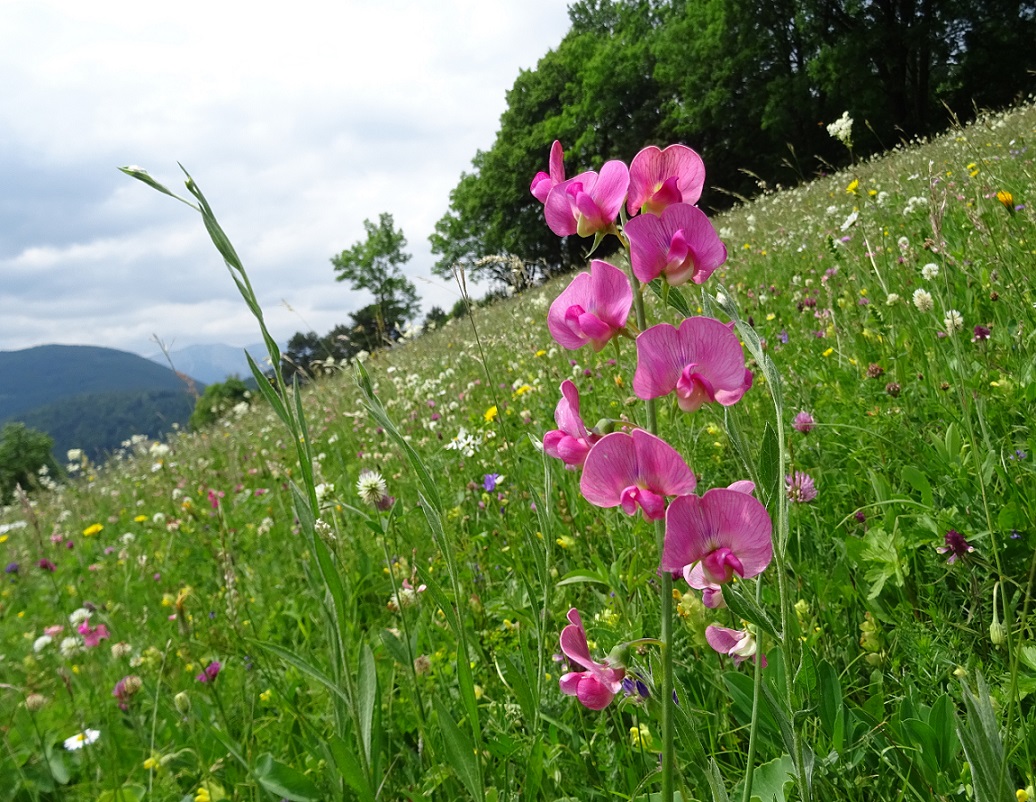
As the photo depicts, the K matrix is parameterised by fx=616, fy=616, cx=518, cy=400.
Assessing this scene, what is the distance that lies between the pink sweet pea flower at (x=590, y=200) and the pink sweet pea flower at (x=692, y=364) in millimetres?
190

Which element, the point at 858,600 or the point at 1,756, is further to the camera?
the point at 1,756

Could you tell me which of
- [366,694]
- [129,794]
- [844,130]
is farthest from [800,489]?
[844,130]

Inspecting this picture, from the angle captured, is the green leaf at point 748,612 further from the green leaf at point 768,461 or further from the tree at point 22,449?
the tree at point 22,449

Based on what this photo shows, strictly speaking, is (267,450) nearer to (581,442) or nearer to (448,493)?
(448,493)

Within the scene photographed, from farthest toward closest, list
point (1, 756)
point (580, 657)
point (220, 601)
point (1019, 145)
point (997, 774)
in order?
point (1019, 145), point (220, 601), point (1, 756), point (580, 657), point (997, 774)

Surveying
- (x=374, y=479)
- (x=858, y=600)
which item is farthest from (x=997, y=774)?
(x=374, y=479)

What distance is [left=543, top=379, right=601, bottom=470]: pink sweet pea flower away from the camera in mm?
762

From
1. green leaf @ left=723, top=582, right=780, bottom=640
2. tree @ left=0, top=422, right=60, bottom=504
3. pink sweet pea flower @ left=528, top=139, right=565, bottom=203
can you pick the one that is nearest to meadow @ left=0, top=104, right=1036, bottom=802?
green leaf @ left=723, top=582, right=780, bottom=640

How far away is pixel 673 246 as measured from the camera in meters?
0.71

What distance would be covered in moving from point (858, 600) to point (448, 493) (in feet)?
5.61

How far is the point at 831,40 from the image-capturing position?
939 inches

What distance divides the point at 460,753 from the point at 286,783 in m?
0.58

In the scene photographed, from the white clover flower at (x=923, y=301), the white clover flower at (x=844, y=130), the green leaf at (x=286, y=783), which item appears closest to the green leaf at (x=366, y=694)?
the green leaf at (x=286, y=783)

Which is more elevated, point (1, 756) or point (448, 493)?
point (448, 493)
